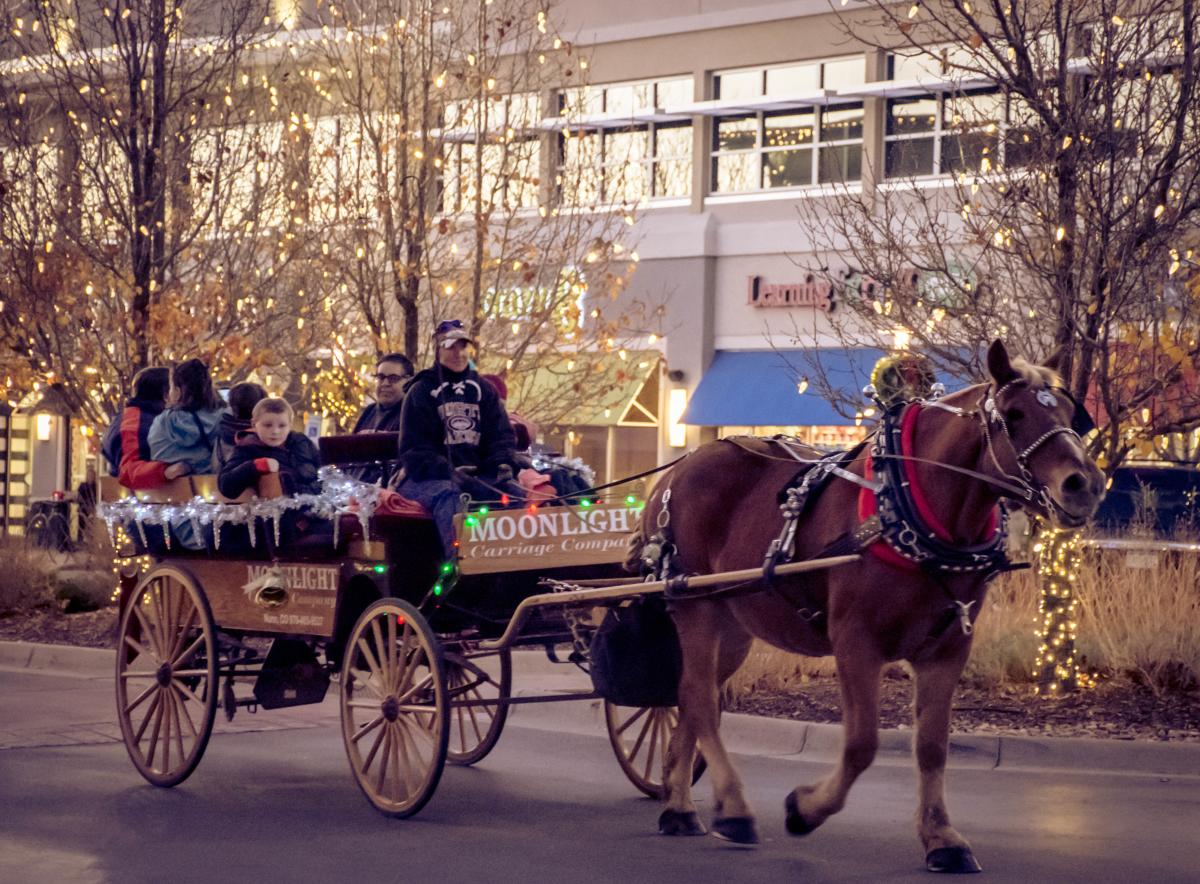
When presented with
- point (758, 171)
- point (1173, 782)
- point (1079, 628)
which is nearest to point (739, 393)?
point (758, 171)

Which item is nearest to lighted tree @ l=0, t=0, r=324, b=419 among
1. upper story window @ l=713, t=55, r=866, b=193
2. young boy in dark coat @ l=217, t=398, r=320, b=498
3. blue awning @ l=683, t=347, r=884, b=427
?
young boy in dark coat @ l=217, t=398, r=320, b=498

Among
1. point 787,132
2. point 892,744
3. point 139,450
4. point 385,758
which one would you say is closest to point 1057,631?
point 892,744

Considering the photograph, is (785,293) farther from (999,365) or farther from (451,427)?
(999,365)

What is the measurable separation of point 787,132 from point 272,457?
73.2 feet

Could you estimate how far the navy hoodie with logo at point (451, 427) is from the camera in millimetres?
9477

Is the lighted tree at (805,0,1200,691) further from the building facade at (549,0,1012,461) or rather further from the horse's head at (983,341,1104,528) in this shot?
the building facade at (549,0,1012,461)

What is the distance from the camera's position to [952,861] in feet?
23.6

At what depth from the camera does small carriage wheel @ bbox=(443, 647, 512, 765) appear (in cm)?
874

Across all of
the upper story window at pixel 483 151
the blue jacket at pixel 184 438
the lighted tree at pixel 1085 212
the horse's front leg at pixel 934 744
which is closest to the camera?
the horse's front leg at pixel 934 744

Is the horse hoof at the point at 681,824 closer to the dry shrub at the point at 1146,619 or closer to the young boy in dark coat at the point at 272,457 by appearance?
the young boy in dark coat at the point at 272,457

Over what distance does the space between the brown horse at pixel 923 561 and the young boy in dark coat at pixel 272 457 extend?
8.87 feet

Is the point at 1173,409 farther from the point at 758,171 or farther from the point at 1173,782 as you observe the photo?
the point at 758,171

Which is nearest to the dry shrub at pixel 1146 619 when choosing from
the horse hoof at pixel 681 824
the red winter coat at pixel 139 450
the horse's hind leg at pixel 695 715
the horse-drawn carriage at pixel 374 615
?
the horse-drawn carriage at pixel 374 615

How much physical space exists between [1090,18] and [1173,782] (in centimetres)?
492
